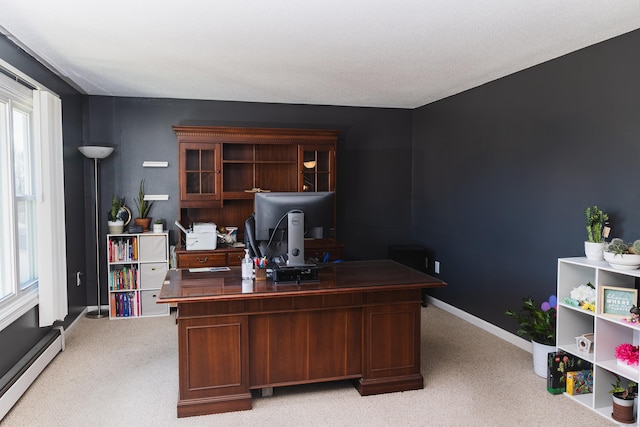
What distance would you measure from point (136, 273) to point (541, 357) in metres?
3.93

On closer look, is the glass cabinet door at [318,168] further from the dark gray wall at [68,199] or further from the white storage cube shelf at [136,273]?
the dark gray wall at [68,199]

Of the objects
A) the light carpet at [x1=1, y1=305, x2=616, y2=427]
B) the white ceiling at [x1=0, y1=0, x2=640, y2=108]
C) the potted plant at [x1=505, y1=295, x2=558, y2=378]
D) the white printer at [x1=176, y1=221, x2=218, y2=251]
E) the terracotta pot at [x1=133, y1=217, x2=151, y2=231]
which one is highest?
the white ceiling at [x1=0, y1=0, x2=640, y2=108]

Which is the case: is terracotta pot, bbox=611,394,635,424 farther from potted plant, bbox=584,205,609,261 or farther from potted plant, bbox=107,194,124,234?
potted plant, bbox=107,194,124,234

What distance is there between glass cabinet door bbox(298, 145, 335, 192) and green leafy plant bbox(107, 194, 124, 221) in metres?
1.96

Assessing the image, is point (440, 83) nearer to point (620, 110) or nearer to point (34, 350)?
point (620, 110)

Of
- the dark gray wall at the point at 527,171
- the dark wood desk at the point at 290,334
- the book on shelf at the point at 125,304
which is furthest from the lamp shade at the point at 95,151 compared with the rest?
the dark gray wall at the point at 527,171

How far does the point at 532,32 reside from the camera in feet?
10.1

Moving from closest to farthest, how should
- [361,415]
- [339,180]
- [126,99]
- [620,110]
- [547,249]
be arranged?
[361,415] → [620,110] → [547,249] → [126,99] → [339,180]

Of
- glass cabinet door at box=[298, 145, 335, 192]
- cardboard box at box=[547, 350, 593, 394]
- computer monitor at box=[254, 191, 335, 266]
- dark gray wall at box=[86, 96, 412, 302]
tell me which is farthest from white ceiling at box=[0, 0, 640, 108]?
cardboard box at box=[547, 350, 593, 394]

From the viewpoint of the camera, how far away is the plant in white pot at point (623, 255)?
281 cm

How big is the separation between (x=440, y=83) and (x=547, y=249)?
1.83 meters

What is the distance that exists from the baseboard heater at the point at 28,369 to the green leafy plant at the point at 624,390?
368cm

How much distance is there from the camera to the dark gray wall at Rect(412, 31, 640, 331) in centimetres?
323

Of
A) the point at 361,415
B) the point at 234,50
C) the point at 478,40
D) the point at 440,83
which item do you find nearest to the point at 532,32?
the point at 478,40
